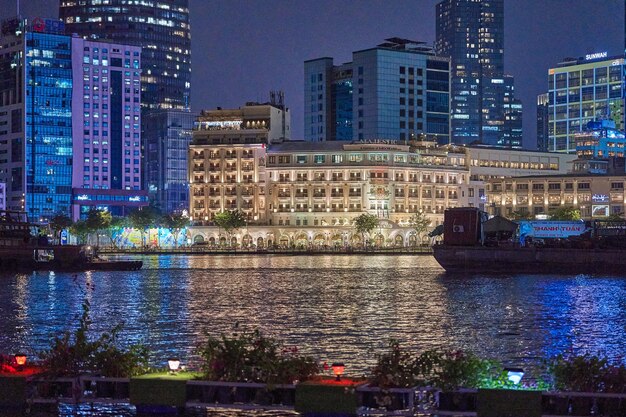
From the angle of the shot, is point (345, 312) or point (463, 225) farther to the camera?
point (463, 225)

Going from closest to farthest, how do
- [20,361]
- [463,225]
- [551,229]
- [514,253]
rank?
[20,361] → [514,253] → [463,225] → [551,229]

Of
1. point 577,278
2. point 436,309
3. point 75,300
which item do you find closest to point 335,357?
point 436,309

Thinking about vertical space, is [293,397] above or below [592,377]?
below

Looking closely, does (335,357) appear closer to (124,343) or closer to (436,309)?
(124,343)

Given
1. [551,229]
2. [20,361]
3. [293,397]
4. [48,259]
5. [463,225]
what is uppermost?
Answer: [463,225]

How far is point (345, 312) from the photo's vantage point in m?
68.6

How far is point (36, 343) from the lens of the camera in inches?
1956

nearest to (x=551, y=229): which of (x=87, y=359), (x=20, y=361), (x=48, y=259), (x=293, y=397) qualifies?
(x=48, y=259)

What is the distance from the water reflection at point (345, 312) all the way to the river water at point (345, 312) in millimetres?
88

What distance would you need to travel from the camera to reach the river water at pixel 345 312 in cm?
4922

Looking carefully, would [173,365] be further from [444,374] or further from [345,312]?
[345,312]

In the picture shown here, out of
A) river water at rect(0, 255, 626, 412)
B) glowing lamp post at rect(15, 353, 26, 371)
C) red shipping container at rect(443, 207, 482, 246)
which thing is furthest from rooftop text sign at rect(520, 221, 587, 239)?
glowing lamp post at rect(15, 353, 26, 371)

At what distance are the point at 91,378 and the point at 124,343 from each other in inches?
852

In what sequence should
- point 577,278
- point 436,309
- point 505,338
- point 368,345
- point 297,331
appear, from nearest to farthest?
point 368,345
point 505,338
point 297,331
point 436,309
point 577,278
